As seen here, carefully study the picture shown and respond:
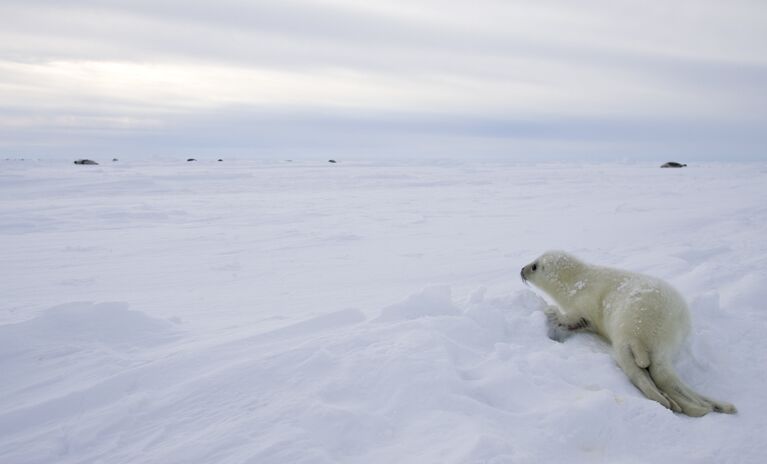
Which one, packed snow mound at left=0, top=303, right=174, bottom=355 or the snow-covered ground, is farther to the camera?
packed snow mound at left=0, top=303, right=174, bottom=355

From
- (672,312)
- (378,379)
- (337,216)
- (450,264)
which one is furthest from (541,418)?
(337,216)

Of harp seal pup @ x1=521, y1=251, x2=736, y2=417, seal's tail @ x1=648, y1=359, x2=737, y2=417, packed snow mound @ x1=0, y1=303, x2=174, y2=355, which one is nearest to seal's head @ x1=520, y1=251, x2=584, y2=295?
harp seal pup @ x1=521, y1=251, x2=736, y2=417

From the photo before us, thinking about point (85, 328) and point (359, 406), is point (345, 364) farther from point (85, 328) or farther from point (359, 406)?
point (85, 328)

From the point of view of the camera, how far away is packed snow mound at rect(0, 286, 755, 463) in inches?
81.0

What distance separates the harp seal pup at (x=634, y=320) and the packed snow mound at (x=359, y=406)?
12 centimetres

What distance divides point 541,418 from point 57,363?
96.7 inches

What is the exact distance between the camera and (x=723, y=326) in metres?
3.50

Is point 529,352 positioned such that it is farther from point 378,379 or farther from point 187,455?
point 187,455

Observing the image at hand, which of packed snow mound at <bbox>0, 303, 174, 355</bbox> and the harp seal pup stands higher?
the harp seal pup

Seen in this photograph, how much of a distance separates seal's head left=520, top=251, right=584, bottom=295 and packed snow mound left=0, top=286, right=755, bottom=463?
1.02 m

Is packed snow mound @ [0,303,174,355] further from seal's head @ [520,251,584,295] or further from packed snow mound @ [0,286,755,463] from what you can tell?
seal's head @ [520,251,584,295]

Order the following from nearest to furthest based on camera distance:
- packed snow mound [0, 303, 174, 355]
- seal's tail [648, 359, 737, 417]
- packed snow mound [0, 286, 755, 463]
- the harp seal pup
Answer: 1. packed snow mound [0, 286, 755, 463]
2. seal's tail [648, 359, 737, 417]
3. the harp seal pup
4. packed snow mound [0, 303, 174, 355]

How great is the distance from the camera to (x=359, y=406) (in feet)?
7.52

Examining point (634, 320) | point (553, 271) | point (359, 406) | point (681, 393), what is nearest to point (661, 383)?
point (681, 393)
